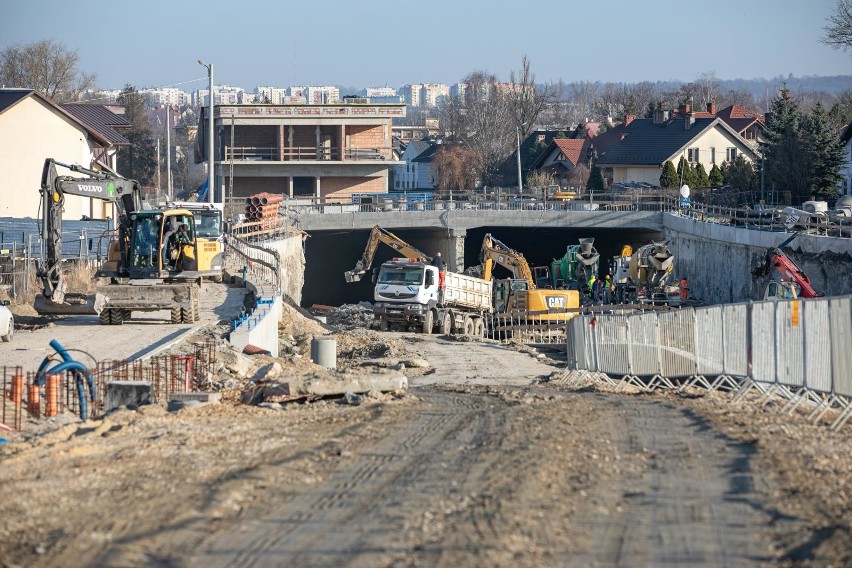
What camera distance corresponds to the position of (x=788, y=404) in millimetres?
16234

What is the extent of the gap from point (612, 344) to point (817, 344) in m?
7.86

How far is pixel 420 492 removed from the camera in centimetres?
1034

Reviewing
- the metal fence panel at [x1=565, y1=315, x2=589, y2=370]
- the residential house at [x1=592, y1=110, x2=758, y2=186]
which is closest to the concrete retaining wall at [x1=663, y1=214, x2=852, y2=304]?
the metal fence panel at [x1=565, y1=315, x2=589, y2=370]

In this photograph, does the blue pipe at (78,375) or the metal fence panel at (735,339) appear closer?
the blue pipe at (78,375)

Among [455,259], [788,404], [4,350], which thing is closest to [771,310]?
[788,404]

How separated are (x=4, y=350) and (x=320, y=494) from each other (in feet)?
48.6

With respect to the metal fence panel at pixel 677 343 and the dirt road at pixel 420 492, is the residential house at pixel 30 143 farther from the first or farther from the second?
the dirt road at pixel 420 492

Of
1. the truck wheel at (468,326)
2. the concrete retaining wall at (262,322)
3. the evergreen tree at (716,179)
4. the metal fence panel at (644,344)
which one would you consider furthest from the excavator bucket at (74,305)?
the evergreen tree at (716,179)

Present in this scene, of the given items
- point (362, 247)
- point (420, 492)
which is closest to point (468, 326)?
point (420, 492)

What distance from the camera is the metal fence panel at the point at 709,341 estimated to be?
62.9 ft

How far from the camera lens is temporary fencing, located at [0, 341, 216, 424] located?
1727 cm

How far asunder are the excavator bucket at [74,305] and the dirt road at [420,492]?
11.7 metres

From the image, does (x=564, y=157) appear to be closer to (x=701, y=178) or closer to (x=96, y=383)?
(x=701, y=178)

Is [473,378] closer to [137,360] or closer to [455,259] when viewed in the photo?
[137,360]
